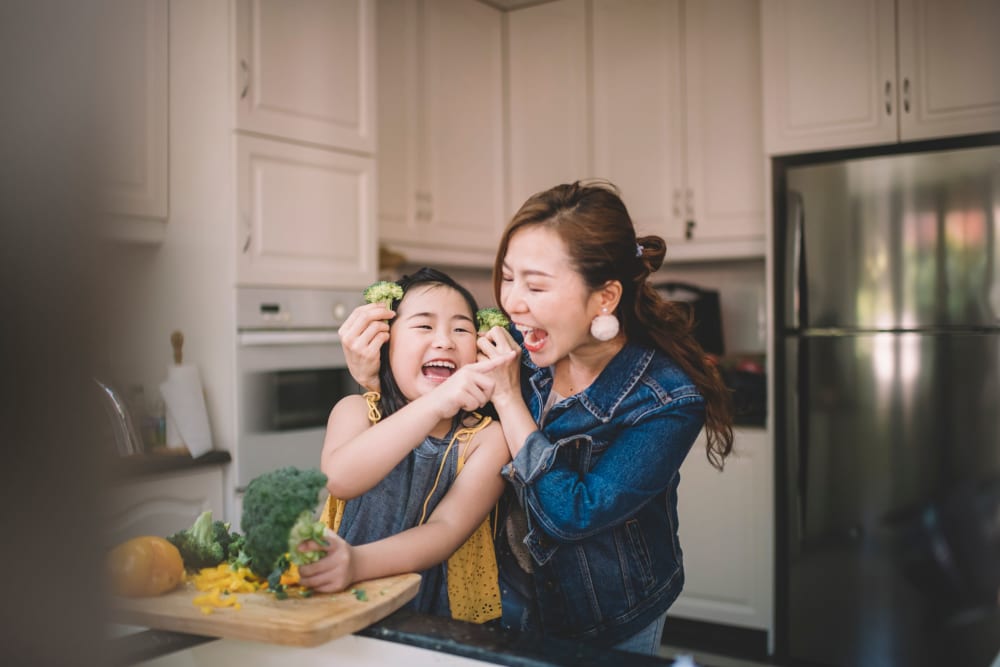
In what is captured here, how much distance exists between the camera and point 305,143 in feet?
8.29

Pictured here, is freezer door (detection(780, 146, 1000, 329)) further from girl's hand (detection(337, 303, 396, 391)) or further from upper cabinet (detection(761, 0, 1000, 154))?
girl's hand (detection(337, 303, 396, 391))

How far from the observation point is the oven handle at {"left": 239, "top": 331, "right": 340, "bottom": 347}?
2350 mm

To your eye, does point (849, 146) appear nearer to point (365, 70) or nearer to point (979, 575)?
point (979, 575)

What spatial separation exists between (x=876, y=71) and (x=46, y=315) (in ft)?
9.52

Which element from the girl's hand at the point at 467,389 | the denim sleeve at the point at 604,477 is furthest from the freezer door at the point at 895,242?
the girl's hand at the point at 467,389

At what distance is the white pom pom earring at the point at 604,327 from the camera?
110 cm

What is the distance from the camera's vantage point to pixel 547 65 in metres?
3.38

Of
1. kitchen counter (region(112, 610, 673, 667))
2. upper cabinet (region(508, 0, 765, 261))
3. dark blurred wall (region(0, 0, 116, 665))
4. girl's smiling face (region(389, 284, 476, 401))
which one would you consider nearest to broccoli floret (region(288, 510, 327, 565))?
kitchen counter (region(112, 610, 673, 667))

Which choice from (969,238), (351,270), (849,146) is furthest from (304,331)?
(969,238)

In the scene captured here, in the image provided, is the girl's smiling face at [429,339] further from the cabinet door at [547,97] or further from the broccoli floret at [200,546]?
the cabinet door at [547,97]

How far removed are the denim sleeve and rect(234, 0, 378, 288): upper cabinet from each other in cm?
154

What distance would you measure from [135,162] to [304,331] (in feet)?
7.96

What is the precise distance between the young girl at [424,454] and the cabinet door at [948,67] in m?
2.01

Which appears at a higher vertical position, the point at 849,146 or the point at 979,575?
the point at 849,146
